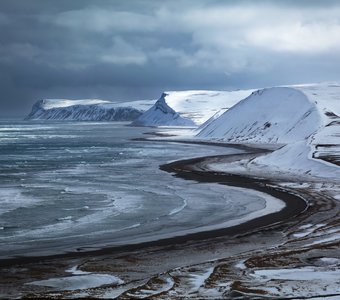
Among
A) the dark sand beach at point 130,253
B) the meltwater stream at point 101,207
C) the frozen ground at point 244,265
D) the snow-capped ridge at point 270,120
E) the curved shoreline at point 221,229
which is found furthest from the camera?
the snow-capped ridge at point 270,120

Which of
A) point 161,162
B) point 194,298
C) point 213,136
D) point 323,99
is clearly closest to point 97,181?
point 161,162

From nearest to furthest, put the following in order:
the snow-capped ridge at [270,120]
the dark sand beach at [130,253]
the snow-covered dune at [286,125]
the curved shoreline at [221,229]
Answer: the dark sand beach at [130,253] < the curved shoreline at [221,229] < the snow-covered dune at [286,125] < the snow-capped ridge at [270,120]

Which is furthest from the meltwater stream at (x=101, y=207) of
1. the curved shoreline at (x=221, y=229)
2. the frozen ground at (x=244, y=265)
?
the frozen ground at (x=244, y=265)

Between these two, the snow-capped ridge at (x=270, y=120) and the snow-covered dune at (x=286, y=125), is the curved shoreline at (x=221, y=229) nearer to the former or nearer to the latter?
the snow-covered dune at (x=286, y=125)

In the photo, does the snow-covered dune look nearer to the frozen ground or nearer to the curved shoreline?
the curved shoreline

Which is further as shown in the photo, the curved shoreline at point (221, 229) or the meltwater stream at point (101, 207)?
the meltwater stream at point (101, 207)

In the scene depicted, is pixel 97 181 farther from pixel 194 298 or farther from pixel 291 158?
pixel 194 298

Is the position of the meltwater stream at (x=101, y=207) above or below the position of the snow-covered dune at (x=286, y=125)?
below

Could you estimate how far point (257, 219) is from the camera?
31703 millimetres

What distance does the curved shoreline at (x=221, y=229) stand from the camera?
23266 mm

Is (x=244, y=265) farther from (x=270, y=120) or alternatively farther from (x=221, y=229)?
(x=270, y=120)

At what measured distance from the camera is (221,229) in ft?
94.8

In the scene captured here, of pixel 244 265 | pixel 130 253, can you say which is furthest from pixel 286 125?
pixel 244 265

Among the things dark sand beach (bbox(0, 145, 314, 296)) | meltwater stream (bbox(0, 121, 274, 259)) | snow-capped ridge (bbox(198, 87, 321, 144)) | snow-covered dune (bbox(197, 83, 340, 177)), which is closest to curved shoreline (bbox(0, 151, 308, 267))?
dark sand beach (bbox(0, 145, 314, 296))
